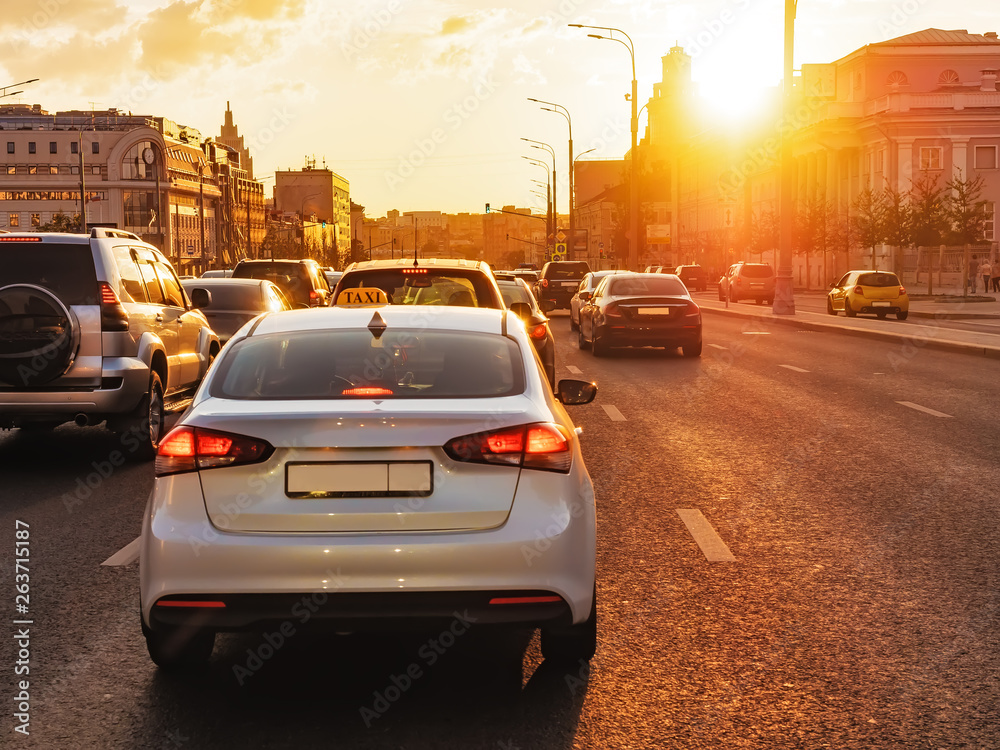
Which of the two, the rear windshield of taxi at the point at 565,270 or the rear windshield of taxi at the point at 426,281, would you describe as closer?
the rear windshield of taxi at the point at 426,281

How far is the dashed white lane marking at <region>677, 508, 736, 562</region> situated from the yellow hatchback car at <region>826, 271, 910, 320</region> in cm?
3303

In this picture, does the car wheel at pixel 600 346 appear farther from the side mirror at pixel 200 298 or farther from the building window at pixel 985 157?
the building window at pixel 985 157

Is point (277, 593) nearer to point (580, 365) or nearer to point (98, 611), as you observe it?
point (98, 611)

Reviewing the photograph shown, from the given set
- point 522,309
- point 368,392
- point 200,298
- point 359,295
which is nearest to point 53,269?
point 359,295

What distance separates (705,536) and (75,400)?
17.9 feet

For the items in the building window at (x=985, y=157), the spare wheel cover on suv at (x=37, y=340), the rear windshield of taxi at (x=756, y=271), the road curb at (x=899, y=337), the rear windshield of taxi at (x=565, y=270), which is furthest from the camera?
the building window at (x=985, y=157)

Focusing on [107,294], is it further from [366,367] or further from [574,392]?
[366,367]

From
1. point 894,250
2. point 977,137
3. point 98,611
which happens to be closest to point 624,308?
point 98,611

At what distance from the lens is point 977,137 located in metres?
71.1

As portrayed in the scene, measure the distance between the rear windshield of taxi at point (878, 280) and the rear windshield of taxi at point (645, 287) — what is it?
18169mm

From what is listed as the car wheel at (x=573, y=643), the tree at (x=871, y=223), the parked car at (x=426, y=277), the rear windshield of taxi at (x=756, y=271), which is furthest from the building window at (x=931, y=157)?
the car wheel at (x=573, y=643)

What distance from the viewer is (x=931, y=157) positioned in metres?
70.4

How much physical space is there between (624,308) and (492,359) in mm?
18042

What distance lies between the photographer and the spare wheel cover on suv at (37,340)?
1021cm
